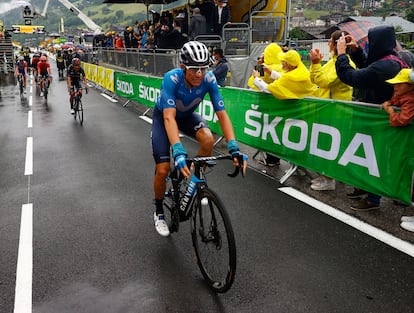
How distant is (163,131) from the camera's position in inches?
167

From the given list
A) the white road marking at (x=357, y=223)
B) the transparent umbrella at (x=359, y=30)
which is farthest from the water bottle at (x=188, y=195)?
the transparent umbrella at (x=359, y=30)

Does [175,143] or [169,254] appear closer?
[175,143]

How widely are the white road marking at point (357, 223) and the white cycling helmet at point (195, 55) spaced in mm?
2778

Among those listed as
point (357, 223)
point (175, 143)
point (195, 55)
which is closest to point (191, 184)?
point (175, 143)

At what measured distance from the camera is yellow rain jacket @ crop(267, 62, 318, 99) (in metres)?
6.21

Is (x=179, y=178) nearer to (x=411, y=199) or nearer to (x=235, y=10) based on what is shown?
(x=411, y=199)

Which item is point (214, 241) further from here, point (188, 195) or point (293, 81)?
point (293, 81)

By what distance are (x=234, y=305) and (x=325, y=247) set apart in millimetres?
1483

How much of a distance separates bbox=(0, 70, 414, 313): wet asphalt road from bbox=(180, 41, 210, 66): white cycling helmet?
204 cm

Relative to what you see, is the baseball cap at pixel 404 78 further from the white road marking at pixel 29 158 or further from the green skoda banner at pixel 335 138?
the white road marking at pixel 29 158

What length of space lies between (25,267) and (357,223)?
3875 mm

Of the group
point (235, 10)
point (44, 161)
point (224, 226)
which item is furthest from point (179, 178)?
point (235, 10)

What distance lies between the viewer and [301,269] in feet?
12.6

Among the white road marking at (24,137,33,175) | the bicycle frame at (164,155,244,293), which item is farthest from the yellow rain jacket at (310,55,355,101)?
the white road marking at (24,137,33,175)
